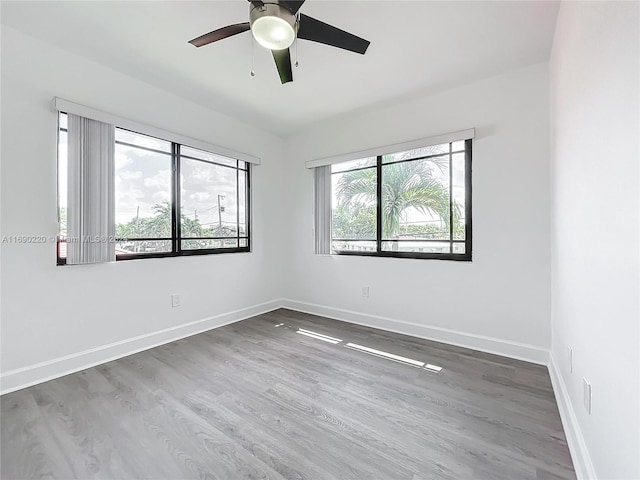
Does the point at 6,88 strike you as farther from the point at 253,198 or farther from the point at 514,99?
the point at 514,99

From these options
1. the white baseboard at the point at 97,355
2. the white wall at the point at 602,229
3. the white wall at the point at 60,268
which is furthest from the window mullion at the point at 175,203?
the white wall at the point at 602,229

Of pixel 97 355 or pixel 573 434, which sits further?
pixel 97 355

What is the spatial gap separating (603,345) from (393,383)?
54.3 inches

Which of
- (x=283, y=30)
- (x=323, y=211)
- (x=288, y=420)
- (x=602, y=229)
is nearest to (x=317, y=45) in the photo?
(x=283, y=30)

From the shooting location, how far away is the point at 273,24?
1549mm

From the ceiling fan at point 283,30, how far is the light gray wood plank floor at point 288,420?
230 cm

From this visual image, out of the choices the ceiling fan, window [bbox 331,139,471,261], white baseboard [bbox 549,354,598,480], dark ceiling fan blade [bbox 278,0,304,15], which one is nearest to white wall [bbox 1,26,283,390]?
the ceiling fan

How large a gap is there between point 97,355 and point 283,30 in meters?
2.95

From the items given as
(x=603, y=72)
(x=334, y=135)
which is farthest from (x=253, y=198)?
(x=603, y=72)

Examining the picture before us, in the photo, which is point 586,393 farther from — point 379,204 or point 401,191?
point 379,204

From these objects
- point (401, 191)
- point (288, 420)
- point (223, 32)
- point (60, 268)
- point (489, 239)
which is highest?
point (223, 32)

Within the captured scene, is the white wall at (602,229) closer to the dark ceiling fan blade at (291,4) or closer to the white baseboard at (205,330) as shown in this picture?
the white baseboard at (205,330)

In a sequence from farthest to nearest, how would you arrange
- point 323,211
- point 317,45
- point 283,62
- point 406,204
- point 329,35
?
point 323,211 < point 406,204 < point 317,45 < point 283,62 < point 329,35

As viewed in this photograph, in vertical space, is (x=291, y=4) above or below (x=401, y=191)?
above
